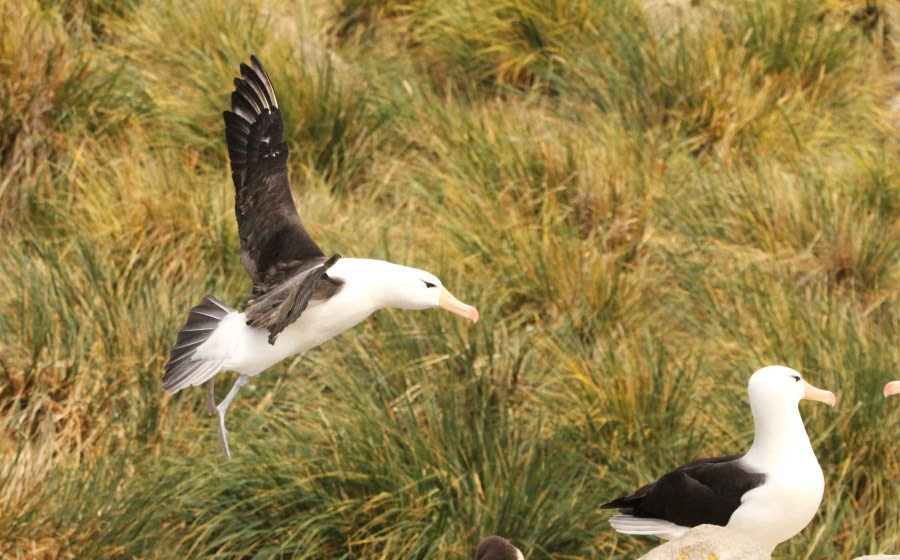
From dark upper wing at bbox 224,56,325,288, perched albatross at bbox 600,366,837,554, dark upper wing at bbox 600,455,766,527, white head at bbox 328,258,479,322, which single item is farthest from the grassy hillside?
white head at bbox 328,258,479,322

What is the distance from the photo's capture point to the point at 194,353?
10.8 feet

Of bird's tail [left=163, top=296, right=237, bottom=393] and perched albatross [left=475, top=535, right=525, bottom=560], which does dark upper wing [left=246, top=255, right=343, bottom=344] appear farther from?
perched albatross [left=475, top=535, right=525, bottom=560]

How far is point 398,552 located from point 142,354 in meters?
1.49

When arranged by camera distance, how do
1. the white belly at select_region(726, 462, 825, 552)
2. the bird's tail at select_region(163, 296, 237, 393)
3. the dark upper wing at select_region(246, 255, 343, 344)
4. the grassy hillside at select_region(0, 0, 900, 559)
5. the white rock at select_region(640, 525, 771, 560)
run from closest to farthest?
the dark upper wing at select_region(246, 255, 343, 344) → the white rock at select_region(640, 525, 771, 560) → the bird's tail at select_region(163, 296, 237, 393) → the white belly at select_region(726, 462, 825, 552) → the grassy hillside at select_region(0, 0, 900, 559)

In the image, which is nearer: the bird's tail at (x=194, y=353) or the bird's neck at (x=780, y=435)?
the bird's tail at (x=194, y=353)

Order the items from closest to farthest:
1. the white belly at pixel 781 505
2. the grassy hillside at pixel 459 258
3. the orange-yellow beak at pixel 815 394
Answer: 1. the white belly at pixel 781 505
2. the orange-yellow beak at pixel 815 394
3. the grassy hillside at pixel 459 258

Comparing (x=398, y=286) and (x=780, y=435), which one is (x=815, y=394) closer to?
(x=780, y=435)

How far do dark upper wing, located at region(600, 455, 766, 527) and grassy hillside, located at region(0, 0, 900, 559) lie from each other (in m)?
1.05

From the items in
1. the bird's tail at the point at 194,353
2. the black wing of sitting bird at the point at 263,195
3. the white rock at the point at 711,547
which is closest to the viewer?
the white rock at the point at 711,547

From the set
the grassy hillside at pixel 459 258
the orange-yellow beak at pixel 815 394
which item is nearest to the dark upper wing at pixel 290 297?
the orange-yellow beak at pixel 815 394

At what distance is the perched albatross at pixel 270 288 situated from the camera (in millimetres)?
3047

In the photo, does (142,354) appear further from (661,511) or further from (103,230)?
(661,511)

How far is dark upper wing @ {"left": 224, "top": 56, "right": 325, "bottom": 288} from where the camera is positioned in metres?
3.56

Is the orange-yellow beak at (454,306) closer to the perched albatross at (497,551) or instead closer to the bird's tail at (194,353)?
the bird's tail at (194,353)
